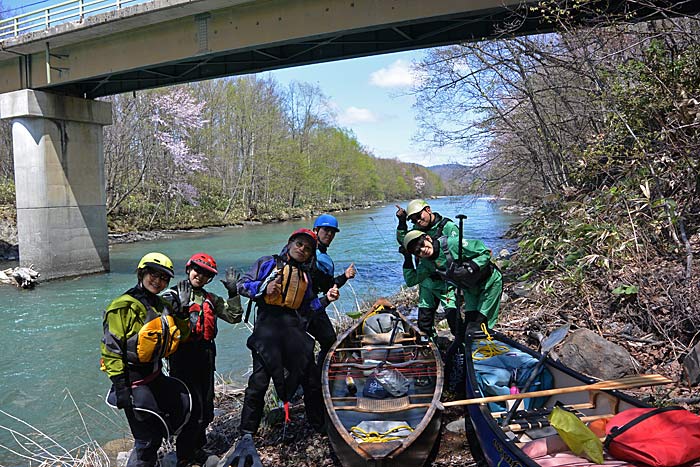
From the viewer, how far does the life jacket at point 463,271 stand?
4762 millimetres

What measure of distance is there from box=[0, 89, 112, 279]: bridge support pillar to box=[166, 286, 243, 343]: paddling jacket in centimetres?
1450

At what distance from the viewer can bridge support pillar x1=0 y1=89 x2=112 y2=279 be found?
16.1m

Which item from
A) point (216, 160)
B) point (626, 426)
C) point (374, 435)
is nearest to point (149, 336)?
point (374, 435)

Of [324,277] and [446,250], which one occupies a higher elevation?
[446,250]

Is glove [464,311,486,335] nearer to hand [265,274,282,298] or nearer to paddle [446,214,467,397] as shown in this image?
paddle [446,214,467,397]

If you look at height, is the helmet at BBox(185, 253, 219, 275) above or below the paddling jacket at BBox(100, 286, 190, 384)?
above

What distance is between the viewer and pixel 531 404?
424 cm

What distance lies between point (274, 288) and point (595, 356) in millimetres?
3317

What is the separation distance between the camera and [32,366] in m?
8.56

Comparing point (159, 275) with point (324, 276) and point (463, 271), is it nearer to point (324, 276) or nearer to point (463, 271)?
point (324, 276)

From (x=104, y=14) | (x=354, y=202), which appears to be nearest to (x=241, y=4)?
(x=104, y=14)

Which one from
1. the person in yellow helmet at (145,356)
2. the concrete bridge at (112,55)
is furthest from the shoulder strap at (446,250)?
the concrete bridge at (112,55)

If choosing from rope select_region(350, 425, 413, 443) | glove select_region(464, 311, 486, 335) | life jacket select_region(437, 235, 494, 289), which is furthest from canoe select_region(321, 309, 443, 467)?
life jacket select_region(437, 235, 494, 289)

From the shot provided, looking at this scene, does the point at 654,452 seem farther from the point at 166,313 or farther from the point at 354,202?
the point at 354,202
